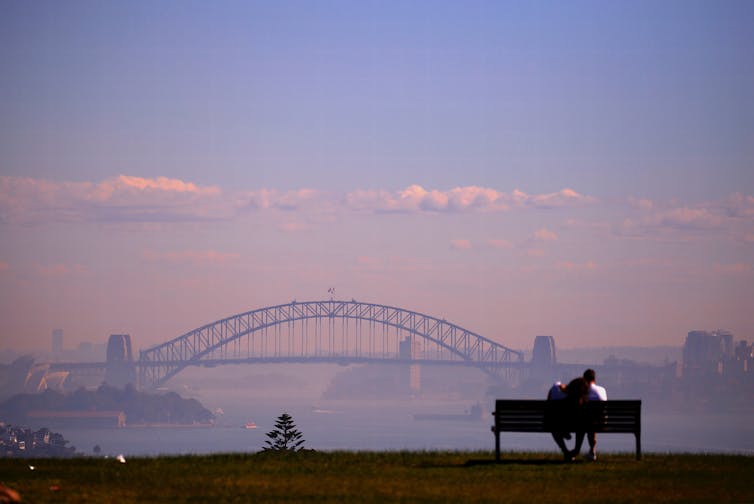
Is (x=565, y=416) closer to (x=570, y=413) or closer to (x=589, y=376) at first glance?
(x=570, y=413)

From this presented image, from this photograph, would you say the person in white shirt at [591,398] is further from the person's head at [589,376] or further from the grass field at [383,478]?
the grass field at [383,478]

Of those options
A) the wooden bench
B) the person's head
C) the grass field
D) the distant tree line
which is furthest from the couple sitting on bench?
the distant tree line

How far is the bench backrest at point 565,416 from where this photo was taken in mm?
16078

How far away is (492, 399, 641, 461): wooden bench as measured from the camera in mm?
16078

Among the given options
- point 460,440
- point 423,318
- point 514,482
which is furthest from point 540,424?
point 423,318

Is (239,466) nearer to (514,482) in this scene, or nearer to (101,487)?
(101,487)

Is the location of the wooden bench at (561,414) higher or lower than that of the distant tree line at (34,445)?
higher

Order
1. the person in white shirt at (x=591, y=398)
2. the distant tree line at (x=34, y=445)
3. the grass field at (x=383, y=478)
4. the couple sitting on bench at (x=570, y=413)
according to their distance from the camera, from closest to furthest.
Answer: the grass field at (x=383, y=478), the couple sitting on bench at (x=570, y=413), the person in white shirt at (x=591, y=398), the distant tree line at (x=34, y=445)

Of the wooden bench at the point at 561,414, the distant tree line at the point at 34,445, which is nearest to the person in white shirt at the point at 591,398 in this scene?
the wooden bench at the point at 561,414

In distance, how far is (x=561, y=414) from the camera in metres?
16.1

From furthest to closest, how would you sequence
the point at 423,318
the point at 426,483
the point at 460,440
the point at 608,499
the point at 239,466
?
the point at 423,318 < the point at 460,440 < the point at 239,466 < the point at 426,483 < the point at 608,499

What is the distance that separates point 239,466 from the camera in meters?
15.8

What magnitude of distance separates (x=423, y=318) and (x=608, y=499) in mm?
185187

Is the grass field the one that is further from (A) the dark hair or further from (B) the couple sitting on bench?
(A) the dark hair
